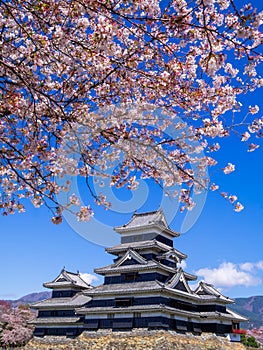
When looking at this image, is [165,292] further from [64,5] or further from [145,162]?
[64,5]

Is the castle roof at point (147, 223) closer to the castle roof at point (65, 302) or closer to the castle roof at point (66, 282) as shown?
the castle roof at point (65, 302)

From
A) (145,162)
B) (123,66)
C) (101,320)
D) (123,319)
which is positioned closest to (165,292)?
(123,319)

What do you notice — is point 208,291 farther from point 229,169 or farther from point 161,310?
point 229,169

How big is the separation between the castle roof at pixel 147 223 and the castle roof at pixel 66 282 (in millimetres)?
6609

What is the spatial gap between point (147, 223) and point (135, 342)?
29.6 ft

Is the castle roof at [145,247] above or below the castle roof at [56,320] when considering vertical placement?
above

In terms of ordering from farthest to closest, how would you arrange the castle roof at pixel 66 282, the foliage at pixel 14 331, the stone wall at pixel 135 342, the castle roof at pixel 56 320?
the foliage at pixel 14 331, the castle roof at pixel 66 282, the castle roof at pixel 56 320, the stone wall at pixel 135 342

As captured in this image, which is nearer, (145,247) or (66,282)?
(145,247)

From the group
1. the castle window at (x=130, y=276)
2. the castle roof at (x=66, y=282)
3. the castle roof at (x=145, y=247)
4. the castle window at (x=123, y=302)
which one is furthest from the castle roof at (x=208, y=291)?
the castle roof at (x=66, y=282)

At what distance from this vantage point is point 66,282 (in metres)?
31.9

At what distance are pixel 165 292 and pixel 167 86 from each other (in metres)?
20.4

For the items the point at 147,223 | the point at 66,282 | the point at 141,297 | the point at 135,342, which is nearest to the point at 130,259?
the point at 141,297

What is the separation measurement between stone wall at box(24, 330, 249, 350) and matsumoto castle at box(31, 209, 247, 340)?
1.83 ft

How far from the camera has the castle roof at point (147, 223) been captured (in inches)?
1116
